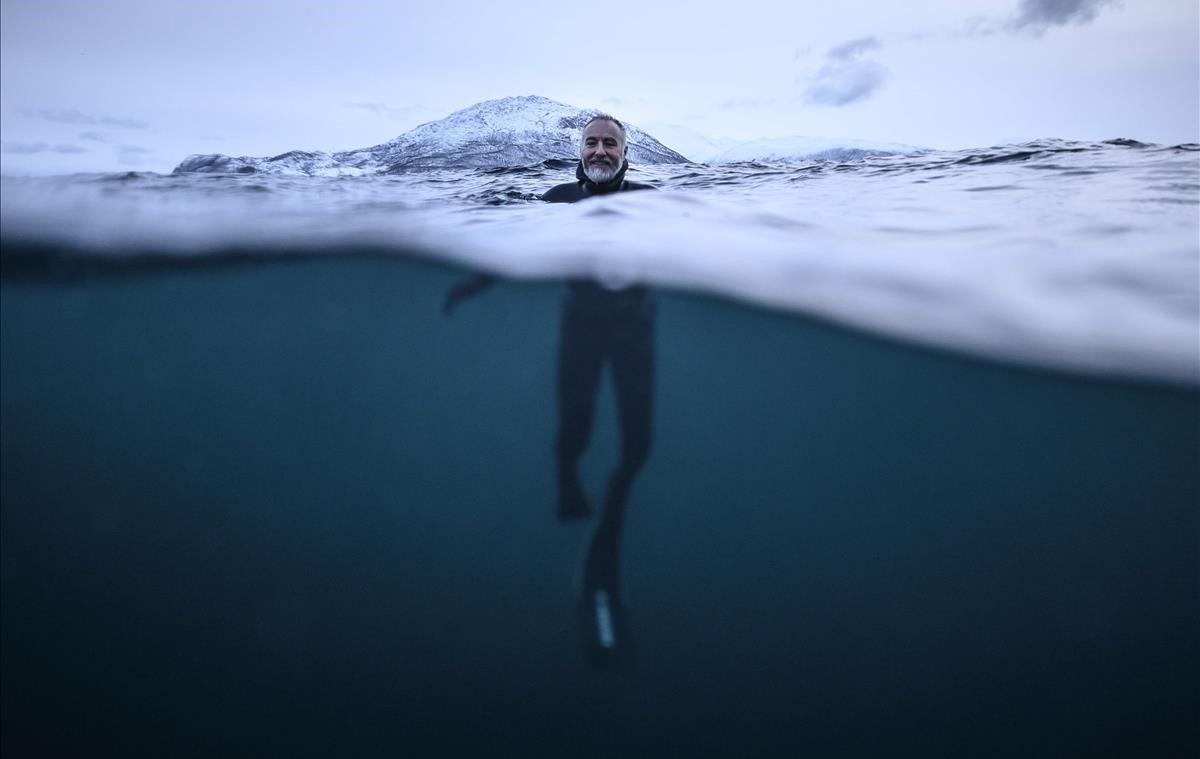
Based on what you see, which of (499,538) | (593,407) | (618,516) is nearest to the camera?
(618,516)

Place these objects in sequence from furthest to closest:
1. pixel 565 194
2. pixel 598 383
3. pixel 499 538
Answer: pixel 499 538, pixel 565 194, pixel 598 383

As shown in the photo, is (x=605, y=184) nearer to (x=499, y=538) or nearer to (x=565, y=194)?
(x=565, y=194)

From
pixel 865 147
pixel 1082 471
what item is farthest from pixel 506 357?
pixel 865 147

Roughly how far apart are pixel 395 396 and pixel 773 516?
54.8 feet

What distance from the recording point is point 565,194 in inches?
309

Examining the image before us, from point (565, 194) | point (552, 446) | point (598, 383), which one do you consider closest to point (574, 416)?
point (598, 383)

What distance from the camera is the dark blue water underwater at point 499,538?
A: 9.16 m

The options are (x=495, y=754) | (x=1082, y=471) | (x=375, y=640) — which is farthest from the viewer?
(x=375, y=640)

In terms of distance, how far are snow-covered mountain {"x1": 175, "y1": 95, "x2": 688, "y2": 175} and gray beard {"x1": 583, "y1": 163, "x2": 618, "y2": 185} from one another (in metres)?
9.36

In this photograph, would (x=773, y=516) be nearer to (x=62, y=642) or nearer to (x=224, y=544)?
(x=224, y=544)

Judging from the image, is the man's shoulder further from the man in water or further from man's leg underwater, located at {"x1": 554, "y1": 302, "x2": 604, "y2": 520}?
man's leg underwater, located at {"x1": 554, "y1": 302, "x2": 604, "y2": 520}

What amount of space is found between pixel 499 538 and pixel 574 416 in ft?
57.0

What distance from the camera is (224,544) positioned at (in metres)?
16.2

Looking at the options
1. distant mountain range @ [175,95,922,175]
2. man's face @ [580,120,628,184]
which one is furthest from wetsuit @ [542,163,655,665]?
distant mountain range @ [175,95,922,175]
